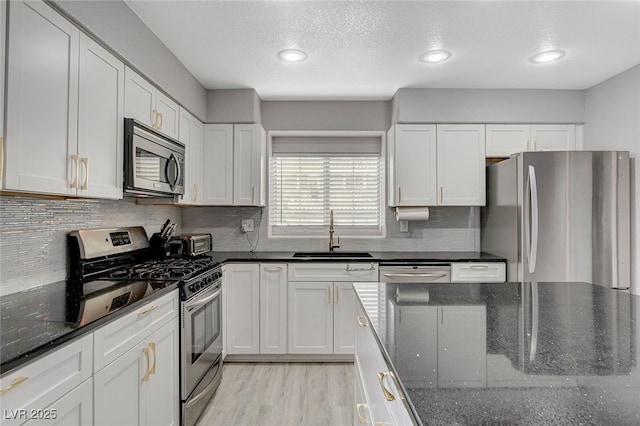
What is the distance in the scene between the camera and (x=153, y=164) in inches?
86.7

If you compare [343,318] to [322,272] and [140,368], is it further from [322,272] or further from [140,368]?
[140,368]

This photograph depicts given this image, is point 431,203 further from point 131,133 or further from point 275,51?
point 131,133

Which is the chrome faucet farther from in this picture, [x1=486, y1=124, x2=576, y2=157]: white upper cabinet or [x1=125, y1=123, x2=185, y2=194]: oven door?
[x1=486, y1=124, x2=576, y2=157]: white upper cabinet

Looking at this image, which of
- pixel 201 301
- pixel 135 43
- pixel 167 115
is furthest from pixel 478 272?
pixel 135 43

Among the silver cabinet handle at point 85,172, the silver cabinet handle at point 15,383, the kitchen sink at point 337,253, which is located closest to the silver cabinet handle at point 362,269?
the kitchen sink at point 337,253

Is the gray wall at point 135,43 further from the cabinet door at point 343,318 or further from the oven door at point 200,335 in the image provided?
the cabinet door at point 343,318

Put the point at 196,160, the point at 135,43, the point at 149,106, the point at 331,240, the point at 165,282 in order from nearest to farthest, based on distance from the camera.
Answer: the point at 165,282, the point at 135,43, the point at 149,106, the point at 196,160, the point at 331,240

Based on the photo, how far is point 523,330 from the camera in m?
1.04

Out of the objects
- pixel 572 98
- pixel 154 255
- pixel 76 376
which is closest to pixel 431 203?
pixel 572 98

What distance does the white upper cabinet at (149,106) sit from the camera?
79.1 inches

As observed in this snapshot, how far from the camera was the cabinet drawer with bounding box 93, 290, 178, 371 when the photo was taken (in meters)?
1.28

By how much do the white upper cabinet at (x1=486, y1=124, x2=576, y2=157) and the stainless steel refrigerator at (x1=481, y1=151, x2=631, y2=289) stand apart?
54cm

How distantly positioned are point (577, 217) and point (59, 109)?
337cm

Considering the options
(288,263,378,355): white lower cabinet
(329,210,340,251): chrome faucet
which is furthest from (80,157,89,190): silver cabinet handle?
(329,210,340,251): chrome faucet
